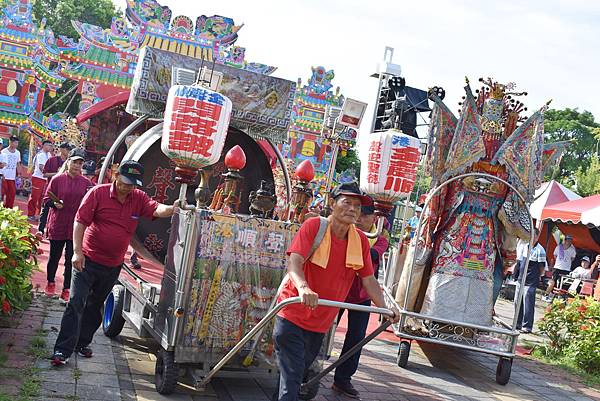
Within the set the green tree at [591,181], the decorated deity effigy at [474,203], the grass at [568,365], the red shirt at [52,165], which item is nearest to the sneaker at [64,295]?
the decorated deity effigy at [474,203]

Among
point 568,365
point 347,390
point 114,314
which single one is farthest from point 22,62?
point 568,365

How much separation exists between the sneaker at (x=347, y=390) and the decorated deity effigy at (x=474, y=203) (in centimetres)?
207

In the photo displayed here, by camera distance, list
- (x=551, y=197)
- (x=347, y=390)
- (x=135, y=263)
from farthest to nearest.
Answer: (x=551, y=197), (x=135, y=263), (x=347, y=390)

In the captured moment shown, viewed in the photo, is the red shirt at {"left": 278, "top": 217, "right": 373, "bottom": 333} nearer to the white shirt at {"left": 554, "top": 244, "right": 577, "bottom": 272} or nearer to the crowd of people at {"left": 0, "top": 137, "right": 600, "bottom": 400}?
the crowd of people at {"left": 0, "top": 137, "right": 600, "bottom": 400}

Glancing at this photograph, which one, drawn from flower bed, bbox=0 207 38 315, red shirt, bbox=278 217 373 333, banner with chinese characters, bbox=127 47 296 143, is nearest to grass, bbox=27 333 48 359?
flower bed, bbox=0 207 38 315

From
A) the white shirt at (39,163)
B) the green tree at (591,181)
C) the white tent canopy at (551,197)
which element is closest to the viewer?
the white shirt at (39,163)

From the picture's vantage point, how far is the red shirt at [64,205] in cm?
712

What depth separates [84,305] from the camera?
518 cm

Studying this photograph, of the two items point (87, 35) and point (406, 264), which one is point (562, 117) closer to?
point (87, 35)

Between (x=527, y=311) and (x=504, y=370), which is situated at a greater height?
(x=527, y=311)

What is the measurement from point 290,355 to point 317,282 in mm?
503

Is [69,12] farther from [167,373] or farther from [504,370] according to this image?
[167,373]

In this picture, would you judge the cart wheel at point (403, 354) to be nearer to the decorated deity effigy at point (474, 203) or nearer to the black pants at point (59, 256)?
the decorated deity effigy at point (474, 203)

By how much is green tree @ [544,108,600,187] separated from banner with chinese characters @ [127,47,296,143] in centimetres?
4039
